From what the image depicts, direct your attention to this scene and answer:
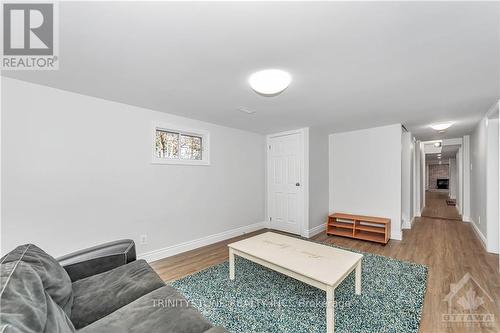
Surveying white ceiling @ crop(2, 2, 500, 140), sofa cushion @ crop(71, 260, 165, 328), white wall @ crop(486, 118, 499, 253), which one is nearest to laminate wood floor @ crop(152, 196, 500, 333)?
white wall @ crop(486, 118, 499, 253)

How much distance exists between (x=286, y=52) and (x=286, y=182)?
10.4 feet

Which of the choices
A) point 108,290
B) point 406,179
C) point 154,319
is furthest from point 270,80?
point 406,179

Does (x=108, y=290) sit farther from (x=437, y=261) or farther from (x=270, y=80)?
(x=437, y=261)

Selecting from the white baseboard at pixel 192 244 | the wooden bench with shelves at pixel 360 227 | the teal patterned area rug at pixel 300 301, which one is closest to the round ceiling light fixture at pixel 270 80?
the teal patterned area rug at pixel 300 301

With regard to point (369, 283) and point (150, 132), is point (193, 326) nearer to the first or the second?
point (369, 283)

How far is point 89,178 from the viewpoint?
2502 mm

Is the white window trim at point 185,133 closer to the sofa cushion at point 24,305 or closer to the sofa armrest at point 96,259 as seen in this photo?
the sofa armrest at point 96,259

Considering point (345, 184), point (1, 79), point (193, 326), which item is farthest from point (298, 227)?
point (1, 79)

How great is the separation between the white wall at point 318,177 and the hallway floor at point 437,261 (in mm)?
465

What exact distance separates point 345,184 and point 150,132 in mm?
3902

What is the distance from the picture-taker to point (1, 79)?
2.01 m

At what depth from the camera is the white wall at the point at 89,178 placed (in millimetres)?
2086

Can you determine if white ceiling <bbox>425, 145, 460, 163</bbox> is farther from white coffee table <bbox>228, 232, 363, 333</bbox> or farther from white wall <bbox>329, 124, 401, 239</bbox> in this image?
white coffee table <bbox>228, 232, 363, 333</bbox>

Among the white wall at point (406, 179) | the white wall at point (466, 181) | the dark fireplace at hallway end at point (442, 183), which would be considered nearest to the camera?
the white wall at point (406, 179)
